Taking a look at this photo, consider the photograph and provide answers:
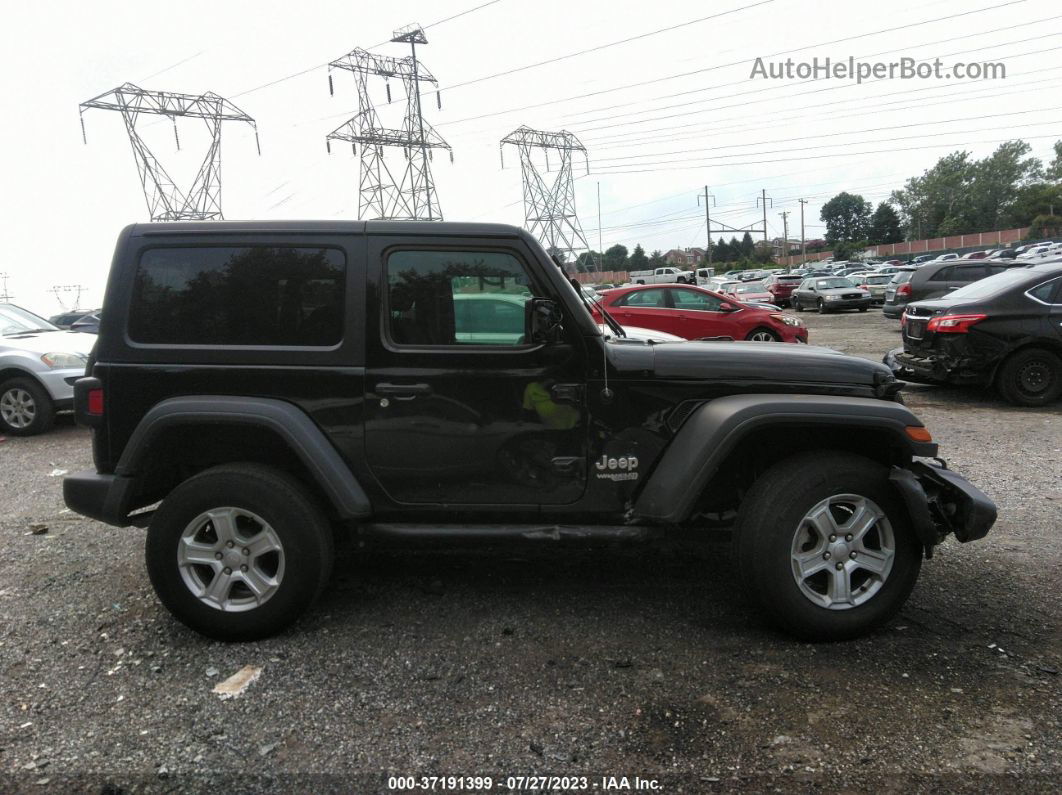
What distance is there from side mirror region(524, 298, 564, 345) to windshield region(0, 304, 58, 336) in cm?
870

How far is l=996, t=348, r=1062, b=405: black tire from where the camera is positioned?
898 cm

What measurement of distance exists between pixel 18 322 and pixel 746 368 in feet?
32.8

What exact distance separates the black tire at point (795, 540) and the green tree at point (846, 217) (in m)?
126

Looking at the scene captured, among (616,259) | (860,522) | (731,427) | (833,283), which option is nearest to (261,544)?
(731,427)

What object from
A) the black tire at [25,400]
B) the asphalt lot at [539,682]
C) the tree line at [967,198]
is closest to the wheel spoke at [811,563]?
the asphalt lot at [539,682]

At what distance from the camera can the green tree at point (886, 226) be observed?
109875 millimetres

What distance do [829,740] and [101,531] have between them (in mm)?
4795

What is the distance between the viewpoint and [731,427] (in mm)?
3299

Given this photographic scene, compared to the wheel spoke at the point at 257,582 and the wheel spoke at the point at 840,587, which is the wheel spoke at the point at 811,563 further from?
the wheel spoke at the point at 257,582

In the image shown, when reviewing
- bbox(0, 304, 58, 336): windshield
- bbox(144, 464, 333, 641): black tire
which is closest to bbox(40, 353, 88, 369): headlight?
bbox(0, 304, 58, 336): windshield

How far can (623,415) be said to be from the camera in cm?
352

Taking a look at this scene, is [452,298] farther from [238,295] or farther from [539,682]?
[539,682]

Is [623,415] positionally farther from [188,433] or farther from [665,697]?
[188,433]

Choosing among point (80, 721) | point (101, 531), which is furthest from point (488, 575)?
point (101, 531)
